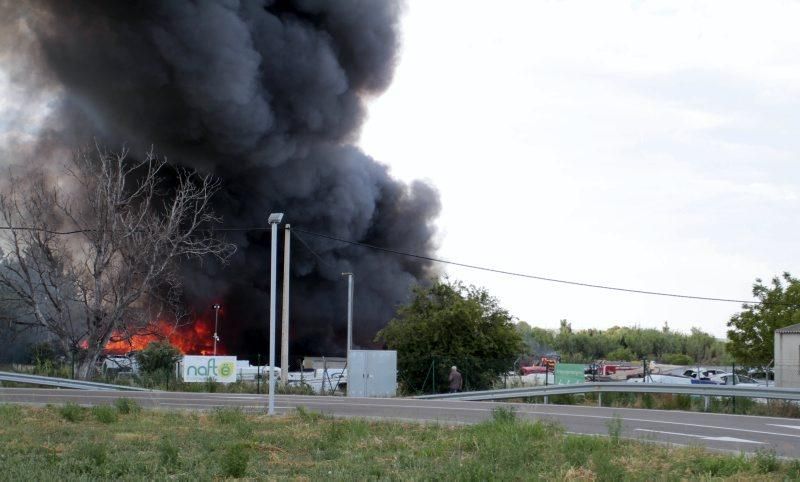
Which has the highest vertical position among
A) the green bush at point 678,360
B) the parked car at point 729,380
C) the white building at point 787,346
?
the white building at point 787,346

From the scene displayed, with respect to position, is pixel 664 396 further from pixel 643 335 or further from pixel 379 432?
pixel 643 335

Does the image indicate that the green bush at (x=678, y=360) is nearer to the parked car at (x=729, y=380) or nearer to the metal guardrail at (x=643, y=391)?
the parked car at (x=729, y=380)

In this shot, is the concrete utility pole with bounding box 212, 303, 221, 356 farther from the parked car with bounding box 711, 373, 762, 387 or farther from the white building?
the white building

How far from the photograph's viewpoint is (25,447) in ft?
42.5

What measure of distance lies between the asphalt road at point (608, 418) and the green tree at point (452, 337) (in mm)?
8130

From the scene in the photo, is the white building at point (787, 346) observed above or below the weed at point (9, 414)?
above

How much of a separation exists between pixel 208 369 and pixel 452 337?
1013cm

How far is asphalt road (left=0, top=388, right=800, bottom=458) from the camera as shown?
15.7 m

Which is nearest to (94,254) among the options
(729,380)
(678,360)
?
(729,380)

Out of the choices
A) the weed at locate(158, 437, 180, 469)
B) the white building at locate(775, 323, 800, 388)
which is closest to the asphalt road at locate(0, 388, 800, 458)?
the weed at locate(158, 437, 180, 469)

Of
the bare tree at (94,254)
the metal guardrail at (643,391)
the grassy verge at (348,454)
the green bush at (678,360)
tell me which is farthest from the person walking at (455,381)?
the green bush at (678,360)

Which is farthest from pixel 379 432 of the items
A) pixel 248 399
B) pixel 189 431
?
pixel 248 399

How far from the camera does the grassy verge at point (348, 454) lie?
10.7m

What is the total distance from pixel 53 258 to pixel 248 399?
19.0 m
